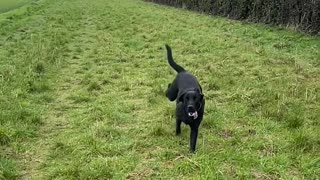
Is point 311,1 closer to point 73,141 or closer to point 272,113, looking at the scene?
point 272,113

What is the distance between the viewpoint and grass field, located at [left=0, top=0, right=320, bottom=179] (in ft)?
18.0

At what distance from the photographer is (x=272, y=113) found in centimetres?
736

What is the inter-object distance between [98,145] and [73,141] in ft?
1.47

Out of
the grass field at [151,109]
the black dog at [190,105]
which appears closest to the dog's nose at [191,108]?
the black dog at [190,105]

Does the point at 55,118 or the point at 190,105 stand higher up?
the point at 190,105

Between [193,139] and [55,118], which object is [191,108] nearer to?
[193,139]

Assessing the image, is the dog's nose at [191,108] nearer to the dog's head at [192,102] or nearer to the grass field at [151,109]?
the dog's head at [192,102]

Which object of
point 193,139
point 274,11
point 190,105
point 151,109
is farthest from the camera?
point 274,11

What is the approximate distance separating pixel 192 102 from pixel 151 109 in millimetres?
2437

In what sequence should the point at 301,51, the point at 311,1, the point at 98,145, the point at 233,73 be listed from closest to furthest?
the point at 98,145 → the point at 233,73 → the point at 301,51 → the point at 311,1

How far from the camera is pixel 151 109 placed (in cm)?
791

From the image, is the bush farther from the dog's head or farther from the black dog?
the dog's head

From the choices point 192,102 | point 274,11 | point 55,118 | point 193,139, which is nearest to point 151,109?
point 55,118

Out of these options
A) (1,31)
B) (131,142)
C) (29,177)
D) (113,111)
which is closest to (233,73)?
(113,111)
